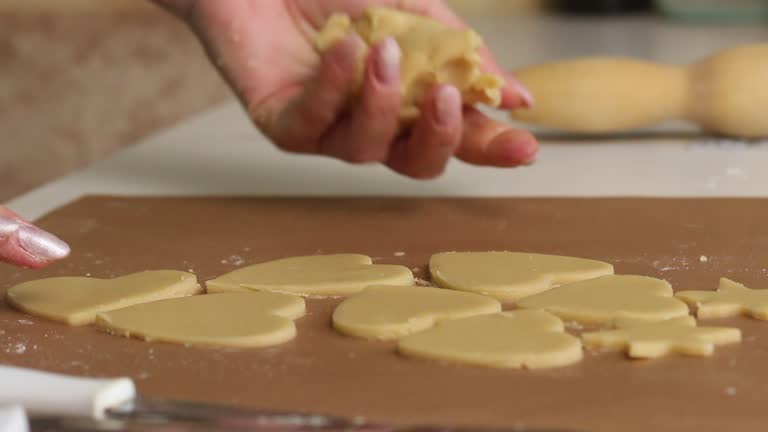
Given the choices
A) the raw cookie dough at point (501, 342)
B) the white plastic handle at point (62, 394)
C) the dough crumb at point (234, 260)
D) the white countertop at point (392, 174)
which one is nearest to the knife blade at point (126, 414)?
the white plastic handle at point (62, 394)

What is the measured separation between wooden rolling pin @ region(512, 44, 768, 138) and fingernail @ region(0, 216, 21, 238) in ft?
2.58

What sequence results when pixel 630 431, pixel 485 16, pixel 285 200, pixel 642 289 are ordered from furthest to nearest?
pixel 485 16 → pixel 285 200 → pixel 642 289 → pixel 630 431

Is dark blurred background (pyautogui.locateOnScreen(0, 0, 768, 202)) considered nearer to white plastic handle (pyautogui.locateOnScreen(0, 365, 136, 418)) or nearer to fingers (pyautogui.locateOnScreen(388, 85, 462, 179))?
fingers (pyautogui.locateOnScreen(388, 85, 462, 179))

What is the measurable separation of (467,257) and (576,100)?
1.82ft

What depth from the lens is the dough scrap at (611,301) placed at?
0.83m

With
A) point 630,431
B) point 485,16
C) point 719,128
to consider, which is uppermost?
point 485,16

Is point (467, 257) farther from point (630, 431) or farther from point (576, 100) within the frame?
point (576, 100)

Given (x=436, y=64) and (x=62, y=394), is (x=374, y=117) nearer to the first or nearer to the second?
(x=436, y=64)

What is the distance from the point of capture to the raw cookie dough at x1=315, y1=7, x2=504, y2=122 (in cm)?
112

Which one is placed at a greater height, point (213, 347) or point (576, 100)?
point (576, 100)

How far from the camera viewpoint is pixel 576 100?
148 cm

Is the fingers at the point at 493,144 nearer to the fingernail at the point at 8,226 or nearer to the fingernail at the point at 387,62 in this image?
the fingernail at the point at 387,62

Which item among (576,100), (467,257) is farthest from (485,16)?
(467,257)

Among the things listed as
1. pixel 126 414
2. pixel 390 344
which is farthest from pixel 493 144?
pixel 126 414
